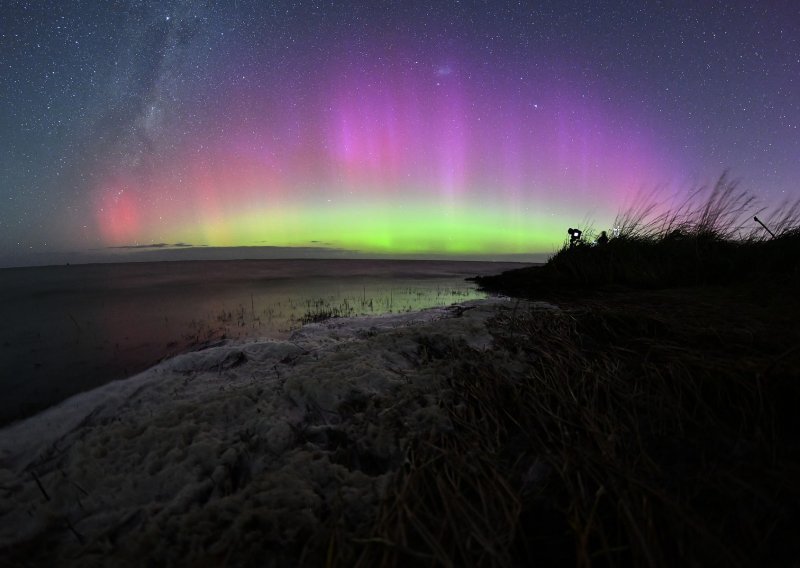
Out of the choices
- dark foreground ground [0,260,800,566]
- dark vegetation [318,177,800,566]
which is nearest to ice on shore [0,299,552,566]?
dark foreground ground [0,260,800,566]

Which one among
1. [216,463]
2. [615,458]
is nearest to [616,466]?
[615,458]

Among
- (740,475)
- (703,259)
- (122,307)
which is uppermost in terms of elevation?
(703,259)

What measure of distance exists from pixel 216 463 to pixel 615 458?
2.32 meters

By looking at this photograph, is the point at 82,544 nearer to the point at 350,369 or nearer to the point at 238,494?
the point at 238,494

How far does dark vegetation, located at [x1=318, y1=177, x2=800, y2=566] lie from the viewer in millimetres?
1222

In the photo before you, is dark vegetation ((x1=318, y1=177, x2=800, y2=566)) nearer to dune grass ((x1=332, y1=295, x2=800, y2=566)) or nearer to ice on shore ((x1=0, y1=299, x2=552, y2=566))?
dune grass ((x1=332, y1=295, x2=800, y2=566))

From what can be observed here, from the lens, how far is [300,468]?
1884mm

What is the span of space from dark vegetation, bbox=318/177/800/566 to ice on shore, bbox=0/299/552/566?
291mm

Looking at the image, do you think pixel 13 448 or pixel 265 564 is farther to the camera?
pixel 13 448

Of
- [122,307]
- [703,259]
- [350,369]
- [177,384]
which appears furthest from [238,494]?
[122,307]

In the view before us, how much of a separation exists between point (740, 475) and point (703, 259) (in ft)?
29.6

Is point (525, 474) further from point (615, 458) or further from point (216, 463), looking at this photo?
point (216, 463)

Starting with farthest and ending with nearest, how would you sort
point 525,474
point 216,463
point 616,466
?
point 216,463 < point 525,474 < point 616,466

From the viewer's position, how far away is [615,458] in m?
1.59
